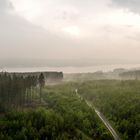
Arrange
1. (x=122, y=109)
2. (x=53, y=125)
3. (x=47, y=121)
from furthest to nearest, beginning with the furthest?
(x=122, y=109) → (x=47, y=121) → (x=53, y=125)

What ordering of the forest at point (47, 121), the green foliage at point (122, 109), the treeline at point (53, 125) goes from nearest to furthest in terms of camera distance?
the treeline at point (53, 125) < the forest at point (47, 121) < the green foliage at point (122, 109)

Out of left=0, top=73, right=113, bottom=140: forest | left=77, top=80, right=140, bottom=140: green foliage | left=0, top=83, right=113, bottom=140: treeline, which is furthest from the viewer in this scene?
left=77, top=80, right=140, bottom=140: green foliage

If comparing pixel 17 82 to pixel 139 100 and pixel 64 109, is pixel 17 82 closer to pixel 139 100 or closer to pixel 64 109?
pixel 64 109

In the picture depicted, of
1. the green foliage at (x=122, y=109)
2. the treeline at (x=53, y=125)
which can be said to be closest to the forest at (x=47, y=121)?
the treeline at (x=53, y=125)

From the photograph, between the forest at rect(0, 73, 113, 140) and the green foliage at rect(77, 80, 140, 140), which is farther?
the green foliage at rect(77, 80, 140, 140)

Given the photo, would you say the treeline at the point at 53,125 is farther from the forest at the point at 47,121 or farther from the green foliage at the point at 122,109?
the green foliage at the point at 122,109

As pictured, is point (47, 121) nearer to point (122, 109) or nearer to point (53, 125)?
point (53, 125)

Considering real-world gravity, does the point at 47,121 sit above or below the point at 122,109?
below

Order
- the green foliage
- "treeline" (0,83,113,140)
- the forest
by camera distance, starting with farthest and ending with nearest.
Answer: the green foliage < the forest < "treeline" (0,83,113,140)

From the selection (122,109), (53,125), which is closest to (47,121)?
(53,125)

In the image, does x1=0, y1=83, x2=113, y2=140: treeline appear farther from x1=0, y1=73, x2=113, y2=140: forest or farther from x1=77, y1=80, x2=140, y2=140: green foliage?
x1=77, y1=80, x2=140, y2=140: green foliage

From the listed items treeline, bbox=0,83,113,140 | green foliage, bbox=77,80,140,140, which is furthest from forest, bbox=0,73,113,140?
green foliage, bbox=77,80,140,140
